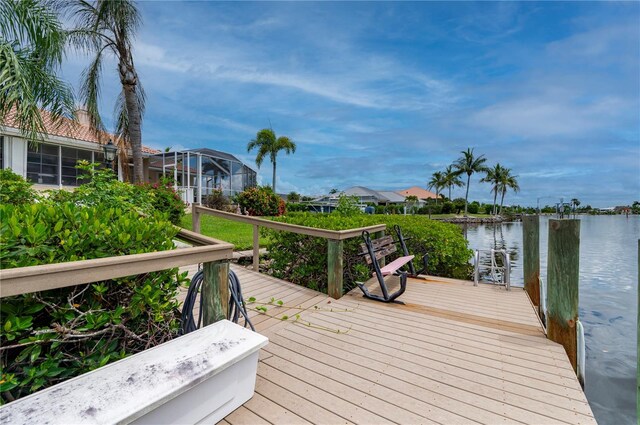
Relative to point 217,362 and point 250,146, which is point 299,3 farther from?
point 250,146

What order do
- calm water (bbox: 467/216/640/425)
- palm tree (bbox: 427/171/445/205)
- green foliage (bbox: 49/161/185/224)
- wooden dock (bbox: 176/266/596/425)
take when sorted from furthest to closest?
palm tree (bbox: 427/171/445/205) < green foliage (bbox: 49/161/185/224) < calm water (bbox: 467/216/640/425) < wooden dock (bbox: 176/266/596/425)

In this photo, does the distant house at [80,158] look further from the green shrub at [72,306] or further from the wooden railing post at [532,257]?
the wooden railing post at [532,257]

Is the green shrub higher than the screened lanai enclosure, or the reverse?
the screened lanai enclosure

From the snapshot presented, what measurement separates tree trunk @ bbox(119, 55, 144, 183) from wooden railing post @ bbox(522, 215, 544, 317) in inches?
464

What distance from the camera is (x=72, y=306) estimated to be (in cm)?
160

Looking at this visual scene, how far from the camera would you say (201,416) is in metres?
1.57

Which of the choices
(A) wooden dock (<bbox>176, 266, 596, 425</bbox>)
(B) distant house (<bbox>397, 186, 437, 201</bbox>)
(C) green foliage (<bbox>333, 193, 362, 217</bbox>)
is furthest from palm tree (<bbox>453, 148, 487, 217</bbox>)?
(A) wooden dock (<bbox>176, 266, 596, 425</bbox>)

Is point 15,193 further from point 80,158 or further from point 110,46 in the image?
point 80,158

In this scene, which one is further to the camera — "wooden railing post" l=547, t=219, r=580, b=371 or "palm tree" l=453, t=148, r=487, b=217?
"palm tree" l=453, t=148, r=487, b=217

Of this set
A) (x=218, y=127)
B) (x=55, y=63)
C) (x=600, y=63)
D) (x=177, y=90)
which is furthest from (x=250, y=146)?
(x=600, y=63)

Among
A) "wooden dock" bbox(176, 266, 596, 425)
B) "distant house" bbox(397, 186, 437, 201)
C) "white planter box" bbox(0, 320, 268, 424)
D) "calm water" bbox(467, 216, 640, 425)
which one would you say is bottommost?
"calm water" bbox(467, 216, 640, 425)

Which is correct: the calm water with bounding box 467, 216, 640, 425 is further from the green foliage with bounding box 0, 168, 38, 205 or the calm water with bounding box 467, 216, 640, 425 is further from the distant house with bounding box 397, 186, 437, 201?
the distant house with bounding box 397, 186, 437, 201

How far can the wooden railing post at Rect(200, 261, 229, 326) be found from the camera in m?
2.09

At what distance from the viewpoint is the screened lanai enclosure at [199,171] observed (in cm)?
1891
